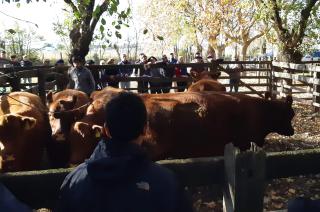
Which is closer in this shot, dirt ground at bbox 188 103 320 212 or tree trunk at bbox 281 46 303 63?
dirt ground at bbox 188 103 320 212

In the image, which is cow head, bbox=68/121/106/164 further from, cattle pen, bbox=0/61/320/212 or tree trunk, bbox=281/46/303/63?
tree trunk, bbox=281/46/303/63

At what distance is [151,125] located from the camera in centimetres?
616

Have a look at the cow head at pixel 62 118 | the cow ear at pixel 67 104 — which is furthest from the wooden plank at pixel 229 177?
the cow ear at pixel 67 104

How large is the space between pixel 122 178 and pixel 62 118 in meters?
4.21

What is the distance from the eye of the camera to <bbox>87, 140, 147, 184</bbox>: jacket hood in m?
1.96

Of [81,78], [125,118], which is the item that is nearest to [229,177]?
[125,118]

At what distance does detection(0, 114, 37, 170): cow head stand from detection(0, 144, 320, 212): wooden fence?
Answer: 2324mm

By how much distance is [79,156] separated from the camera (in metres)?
5.41

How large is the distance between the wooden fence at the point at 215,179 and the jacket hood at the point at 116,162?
82cm

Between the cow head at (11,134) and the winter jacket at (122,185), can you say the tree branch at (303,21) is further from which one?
the winter jacket at (122,185)

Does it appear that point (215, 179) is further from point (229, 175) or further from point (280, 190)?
point (280, 190)

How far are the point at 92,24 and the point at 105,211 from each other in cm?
1199

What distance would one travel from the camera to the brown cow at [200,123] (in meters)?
6.18

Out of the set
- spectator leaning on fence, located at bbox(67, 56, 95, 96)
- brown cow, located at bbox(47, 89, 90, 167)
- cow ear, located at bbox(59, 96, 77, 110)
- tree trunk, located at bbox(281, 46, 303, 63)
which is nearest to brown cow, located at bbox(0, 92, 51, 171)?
brown cow, located at bbox(47, 89, 90, 167)
